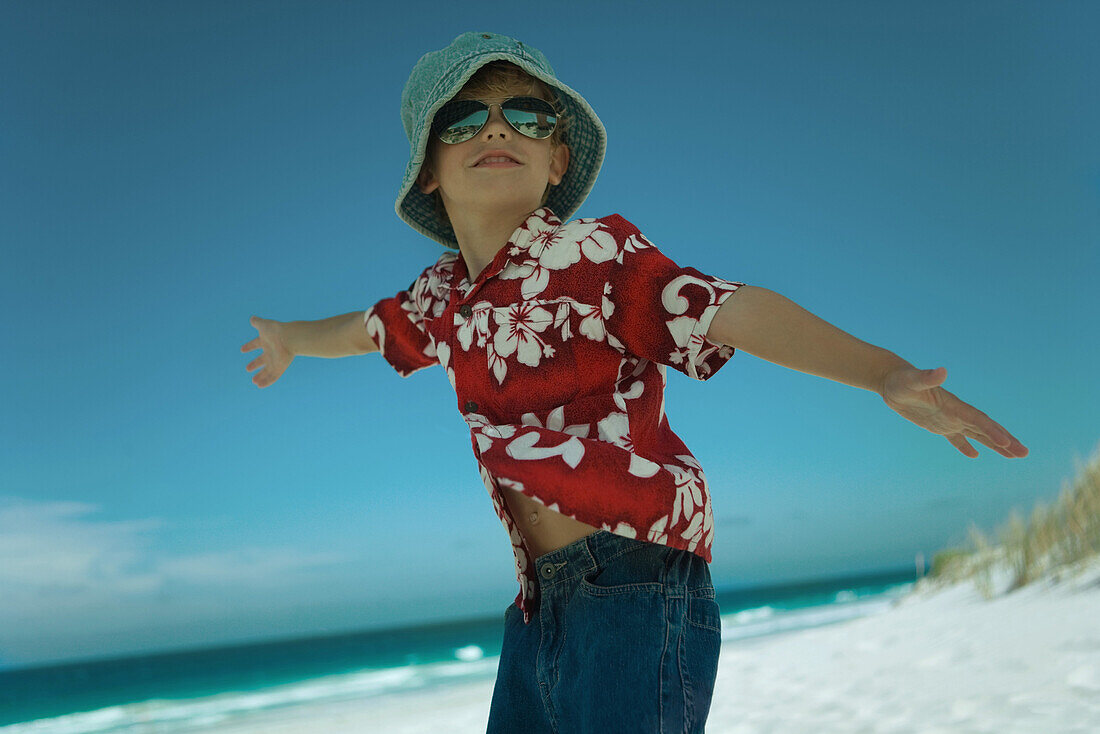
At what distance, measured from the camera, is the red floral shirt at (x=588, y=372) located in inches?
49.4

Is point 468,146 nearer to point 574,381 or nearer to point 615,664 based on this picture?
point 574,381

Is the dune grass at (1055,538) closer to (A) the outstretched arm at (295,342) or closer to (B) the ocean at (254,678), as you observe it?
(B) the ocean at (254,678)

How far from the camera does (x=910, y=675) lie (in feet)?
13.3

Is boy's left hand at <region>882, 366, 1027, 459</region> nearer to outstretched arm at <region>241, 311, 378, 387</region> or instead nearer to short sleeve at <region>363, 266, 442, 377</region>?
short sleeve at <region>363, 266, 442, 377</region>

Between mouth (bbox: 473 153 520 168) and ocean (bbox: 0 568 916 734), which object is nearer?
mouth (bbox: 473 153 520 168)

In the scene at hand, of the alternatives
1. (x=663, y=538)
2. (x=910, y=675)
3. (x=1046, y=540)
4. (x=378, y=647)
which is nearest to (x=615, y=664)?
(x=663, y=538)

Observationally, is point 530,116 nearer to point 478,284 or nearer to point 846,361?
point 478,284

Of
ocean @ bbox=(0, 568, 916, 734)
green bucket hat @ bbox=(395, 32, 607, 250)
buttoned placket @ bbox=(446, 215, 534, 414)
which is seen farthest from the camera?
ocean @ bbox=(0, 568, 916, 734)

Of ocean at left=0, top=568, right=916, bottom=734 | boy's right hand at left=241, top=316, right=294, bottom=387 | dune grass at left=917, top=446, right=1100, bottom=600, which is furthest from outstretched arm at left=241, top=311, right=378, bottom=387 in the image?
ocean at left=0, top=568, right=916, bottom=734

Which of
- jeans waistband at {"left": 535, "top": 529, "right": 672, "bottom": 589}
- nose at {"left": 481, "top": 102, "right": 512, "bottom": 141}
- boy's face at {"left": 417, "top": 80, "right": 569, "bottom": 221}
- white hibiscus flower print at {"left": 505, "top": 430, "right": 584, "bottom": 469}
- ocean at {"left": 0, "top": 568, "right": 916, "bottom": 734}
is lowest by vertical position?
ocean at {"left": 0, "top": 568, "right": 916, "bottom": 734}

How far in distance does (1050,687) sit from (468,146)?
290cm

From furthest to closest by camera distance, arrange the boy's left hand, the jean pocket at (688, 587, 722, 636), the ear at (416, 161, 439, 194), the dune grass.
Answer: the dune grass
the ear at (416, 161, 439, 194)
the jean pocket at (688, 587, 722, 636)
the boy's left hand

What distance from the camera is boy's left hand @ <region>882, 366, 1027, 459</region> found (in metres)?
1.11

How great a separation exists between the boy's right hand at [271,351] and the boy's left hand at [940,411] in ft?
5.14
